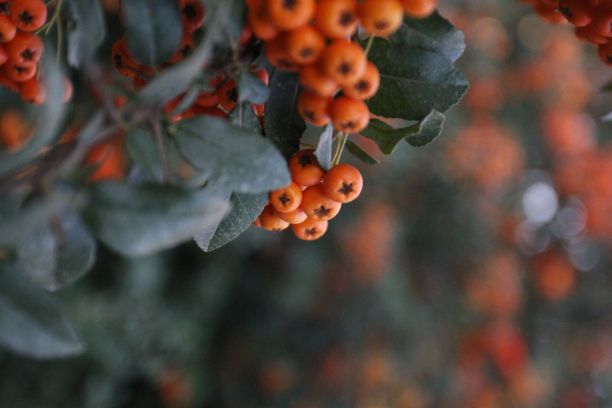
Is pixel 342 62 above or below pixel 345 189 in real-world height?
above

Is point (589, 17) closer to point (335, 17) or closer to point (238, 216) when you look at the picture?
point (335, 17)

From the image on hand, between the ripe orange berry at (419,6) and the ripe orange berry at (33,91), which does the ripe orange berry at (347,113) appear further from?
the ripe orange berry at (33,91)

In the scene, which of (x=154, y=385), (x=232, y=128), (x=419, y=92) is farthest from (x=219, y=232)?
(x=154, y=385)

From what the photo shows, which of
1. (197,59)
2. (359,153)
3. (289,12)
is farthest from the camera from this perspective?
(359,153)

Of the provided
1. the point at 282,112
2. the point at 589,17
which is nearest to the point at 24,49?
the point at 282,112

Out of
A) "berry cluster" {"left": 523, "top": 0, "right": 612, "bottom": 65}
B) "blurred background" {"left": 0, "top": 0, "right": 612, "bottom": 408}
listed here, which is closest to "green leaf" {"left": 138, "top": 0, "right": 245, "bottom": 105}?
"berry cluster" {"left": 523, "top": 0, "right": 612, "bottom": 65}

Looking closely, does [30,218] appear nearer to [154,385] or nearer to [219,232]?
[219,232]

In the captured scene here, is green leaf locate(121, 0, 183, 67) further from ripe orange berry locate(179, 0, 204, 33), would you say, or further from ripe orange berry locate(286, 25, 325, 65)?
ripe orange berry locate(286, 25, 325, 65)

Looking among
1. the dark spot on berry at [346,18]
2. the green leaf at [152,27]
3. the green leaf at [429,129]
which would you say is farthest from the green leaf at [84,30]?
the green leaf at [429,129]
